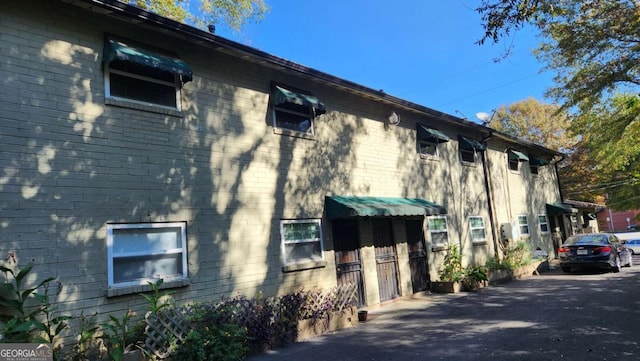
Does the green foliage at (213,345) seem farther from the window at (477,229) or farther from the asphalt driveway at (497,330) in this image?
the window at (477,229)

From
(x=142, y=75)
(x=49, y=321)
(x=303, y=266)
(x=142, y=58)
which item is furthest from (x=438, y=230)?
(x=49, y=321)

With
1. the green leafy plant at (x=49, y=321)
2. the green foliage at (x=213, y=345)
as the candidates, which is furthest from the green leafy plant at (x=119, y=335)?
the green foliage at (x=213, y=345)

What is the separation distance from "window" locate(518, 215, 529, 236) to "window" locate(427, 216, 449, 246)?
693 cm

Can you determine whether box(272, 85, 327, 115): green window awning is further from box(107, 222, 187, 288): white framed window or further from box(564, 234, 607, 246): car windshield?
box(564, 234, 607, 246): car windshield

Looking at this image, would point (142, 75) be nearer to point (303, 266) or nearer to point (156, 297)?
point (156, 297)

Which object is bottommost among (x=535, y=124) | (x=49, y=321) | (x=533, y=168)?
(x=49, y=321)

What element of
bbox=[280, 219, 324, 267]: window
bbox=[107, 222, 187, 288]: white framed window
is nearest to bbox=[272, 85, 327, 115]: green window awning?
bbox=[280, 219, 324, 267]: window

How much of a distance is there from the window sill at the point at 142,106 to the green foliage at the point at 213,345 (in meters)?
3.83

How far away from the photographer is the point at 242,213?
8602 millimetres

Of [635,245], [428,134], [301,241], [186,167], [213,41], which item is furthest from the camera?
[635,245]

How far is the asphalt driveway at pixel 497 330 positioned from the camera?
6512 millimetres

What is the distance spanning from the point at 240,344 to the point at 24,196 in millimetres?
3821

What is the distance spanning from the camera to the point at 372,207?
405 inches

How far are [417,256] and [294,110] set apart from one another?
614 cm
